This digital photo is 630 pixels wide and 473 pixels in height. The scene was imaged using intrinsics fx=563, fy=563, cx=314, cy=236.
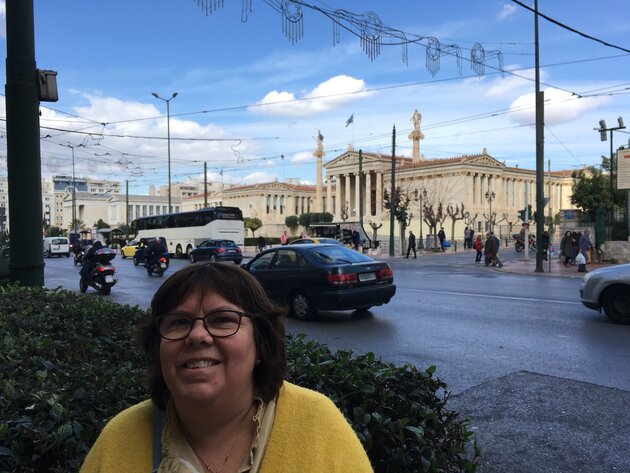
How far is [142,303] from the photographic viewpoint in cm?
1295

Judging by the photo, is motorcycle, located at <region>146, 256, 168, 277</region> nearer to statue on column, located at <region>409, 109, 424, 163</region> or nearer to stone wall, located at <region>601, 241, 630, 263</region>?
stone wall, located at <region>601, 241, 630, 263</region>

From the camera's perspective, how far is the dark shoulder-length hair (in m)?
1.58

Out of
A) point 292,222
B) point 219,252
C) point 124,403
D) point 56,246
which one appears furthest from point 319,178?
point 124,403

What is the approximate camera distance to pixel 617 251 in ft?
81.1

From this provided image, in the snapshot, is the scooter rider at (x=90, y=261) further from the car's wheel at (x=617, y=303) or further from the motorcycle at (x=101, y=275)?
the car's wheel at (x=617, y=303)

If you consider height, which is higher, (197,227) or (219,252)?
(197,227)

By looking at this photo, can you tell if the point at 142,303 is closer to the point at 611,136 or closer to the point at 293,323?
the point at 293,323

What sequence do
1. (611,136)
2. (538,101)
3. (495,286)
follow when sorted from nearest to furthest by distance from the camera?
(495,286)
(538,101)
(611,136)

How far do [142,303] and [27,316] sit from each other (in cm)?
818

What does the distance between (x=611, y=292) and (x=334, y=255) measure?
15.8ft

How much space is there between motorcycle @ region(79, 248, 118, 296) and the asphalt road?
1.40 m

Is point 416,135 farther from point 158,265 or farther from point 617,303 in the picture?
point 617,303

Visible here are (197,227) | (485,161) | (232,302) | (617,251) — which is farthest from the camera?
(485,161)

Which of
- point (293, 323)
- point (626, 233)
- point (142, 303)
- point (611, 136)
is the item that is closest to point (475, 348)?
point (293, 323)
